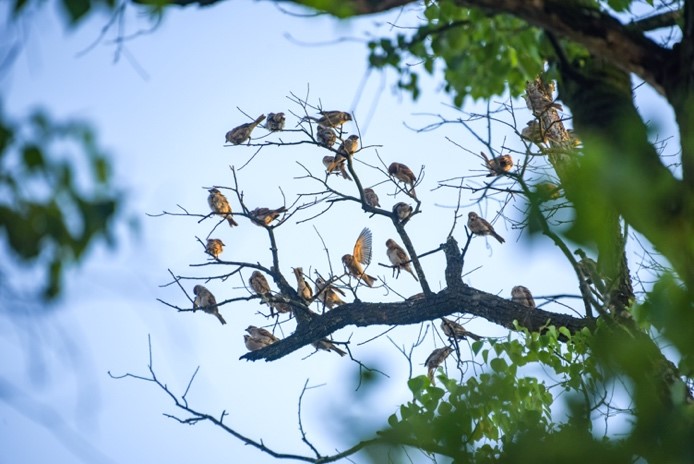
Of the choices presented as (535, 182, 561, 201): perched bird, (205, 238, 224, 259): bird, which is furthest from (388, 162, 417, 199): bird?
(535, 182, 561, 201): perched bird

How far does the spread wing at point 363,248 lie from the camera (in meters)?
12.0

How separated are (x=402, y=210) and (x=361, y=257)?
11.0 ft

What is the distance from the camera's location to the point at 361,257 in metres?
12.1

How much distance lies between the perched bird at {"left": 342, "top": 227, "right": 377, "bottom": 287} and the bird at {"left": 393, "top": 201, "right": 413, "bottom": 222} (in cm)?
174

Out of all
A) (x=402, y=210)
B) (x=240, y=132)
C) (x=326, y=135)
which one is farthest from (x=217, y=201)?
(x=402, y=210)

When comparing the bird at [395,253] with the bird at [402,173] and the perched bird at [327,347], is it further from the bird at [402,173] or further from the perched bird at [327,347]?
the perched bird at [327,347]

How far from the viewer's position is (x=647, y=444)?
6.17 ft

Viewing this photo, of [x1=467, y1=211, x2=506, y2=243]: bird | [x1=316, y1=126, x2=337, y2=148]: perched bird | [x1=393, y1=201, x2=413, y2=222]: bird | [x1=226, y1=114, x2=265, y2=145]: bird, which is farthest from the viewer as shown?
[x1=226, y1=114, x2=265, y2=145]: bird

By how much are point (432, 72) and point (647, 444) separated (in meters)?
2.58

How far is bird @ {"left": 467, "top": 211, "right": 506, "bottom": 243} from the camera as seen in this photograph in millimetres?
11328

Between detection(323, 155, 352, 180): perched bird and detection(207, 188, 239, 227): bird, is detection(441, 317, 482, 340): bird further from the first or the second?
detection(207, 188, 239, 227): bird

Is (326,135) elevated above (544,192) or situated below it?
above

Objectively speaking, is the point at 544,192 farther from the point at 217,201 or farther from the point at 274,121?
the point at 217,201

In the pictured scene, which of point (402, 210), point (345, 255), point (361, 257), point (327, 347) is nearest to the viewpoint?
point (402, 210)
